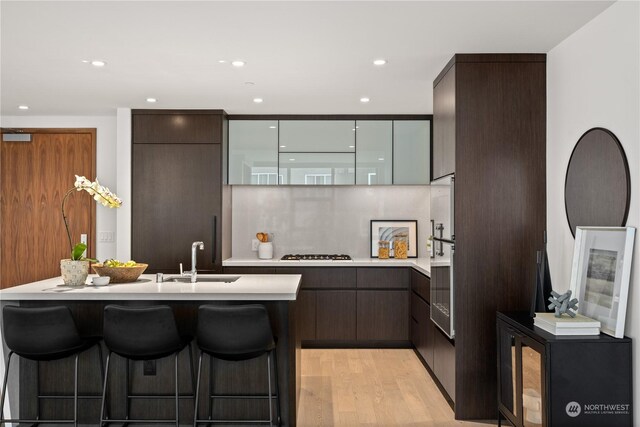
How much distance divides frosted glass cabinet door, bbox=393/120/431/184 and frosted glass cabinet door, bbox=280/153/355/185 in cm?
50

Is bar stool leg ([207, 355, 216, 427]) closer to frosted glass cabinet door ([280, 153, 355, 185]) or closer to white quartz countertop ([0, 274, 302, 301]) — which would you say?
white quartz countertop ([0, 274, 302, 301])

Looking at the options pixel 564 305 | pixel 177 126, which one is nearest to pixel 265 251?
pixel 177 126

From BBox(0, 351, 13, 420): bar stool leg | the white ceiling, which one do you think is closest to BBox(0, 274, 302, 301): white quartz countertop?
BBox(0, 351, 13, 420): bar stool leg

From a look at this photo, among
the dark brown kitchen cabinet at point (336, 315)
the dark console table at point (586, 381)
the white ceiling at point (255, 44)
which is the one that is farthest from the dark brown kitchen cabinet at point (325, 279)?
the dark console table at point (586, 381)

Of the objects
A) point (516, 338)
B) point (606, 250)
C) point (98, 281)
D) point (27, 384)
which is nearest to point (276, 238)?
point (98, 281)

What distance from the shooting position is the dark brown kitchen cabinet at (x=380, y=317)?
17.8ft

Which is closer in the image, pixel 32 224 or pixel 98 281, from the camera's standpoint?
pixel 98 281

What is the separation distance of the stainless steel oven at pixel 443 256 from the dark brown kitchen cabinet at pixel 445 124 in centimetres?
12

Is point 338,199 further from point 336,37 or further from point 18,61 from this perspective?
point 18,61

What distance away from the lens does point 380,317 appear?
5445 mm

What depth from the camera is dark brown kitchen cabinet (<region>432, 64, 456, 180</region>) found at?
3614mm

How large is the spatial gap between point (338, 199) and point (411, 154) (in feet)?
3.43

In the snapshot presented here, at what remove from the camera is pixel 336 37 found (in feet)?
10.5

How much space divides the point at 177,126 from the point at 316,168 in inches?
61.1
